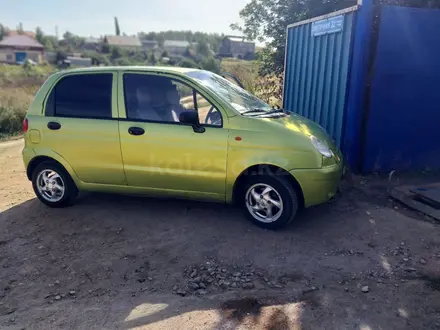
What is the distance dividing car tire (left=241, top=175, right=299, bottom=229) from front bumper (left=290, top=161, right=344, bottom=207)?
133mm

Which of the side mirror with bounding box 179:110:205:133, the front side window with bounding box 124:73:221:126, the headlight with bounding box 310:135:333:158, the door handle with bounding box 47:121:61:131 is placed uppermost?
the front side window with bounding box 124:73:221:126

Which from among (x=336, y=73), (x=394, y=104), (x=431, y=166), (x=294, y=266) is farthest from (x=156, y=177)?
(x=431, y=166)

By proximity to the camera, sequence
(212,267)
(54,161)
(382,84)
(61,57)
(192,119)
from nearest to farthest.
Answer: (212,267), (192,119), (54,161), (382,84), (61,57)

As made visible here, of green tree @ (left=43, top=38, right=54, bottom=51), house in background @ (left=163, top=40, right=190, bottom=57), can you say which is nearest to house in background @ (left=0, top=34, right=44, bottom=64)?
green tree @ (left=43, top=38, right=54, bottom=51)

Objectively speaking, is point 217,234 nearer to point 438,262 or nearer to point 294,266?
point 294,266

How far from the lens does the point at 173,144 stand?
4512mm

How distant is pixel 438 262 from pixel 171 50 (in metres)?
93.8

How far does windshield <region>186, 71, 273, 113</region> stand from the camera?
15.3 feet

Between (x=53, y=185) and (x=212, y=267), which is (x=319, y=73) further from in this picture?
(x=53, y=185)

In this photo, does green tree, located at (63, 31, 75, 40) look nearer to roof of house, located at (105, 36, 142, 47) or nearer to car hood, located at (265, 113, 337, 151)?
roof of house, located at (105, 36, 142, 47)

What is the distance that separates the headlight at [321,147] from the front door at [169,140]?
3.16 ft

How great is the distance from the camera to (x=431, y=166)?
662 centimetres

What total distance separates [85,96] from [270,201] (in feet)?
8.54

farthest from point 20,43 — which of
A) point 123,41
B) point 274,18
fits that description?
point 274,18
